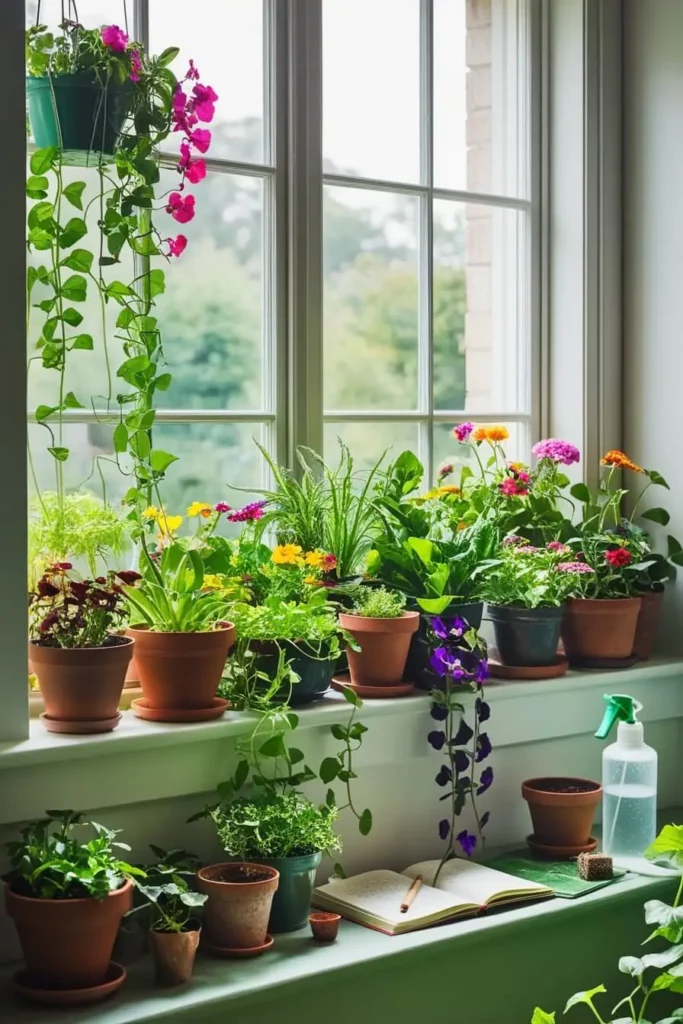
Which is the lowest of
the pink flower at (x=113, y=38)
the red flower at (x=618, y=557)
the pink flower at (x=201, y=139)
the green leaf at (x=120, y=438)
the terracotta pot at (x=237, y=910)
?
the terracotta pot at (x=237, y=910)

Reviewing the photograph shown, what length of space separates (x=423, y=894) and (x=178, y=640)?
60 cm

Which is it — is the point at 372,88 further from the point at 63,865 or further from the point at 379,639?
the point at 63,865

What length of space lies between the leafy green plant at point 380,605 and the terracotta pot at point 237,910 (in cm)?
54

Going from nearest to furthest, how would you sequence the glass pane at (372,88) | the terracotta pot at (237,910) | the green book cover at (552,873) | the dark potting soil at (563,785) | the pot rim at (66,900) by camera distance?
the pot rim at (66,900) < the terracotta pot at (237,910) < the green book cover at (552,873) < the dark potting soil at (563,785) < the glass pane at (372,88)

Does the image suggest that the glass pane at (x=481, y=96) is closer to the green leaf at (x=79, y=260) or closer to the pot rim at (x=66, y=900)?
the green leaf at (x=79, y=260)

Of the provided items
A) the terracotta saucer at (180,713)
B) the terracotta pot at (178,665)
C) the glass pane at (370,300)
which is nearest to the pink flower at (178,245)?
the glass pane at (370,300)

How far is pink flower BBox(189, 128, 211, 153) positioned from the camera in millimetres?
2443

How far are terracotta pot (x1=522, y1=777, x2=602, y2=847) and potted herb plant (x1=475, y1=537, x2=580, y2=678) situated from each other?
252mm

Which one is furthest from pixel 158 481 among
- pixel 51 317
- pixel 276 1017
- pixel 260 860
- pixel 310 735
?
pixel 276 1017

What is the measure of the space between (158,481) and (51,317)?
0.35 meters

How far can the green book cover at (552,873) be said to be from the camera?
7.86 ft

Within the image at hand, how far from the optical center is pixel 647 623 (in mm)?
2924

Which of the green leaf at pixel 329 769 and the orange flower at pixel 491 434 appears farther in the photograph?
the orange flower at pixel 491 434

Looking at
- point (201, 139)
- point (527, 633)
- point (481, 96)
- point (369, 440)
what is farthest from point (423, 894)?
point (481, 96)
